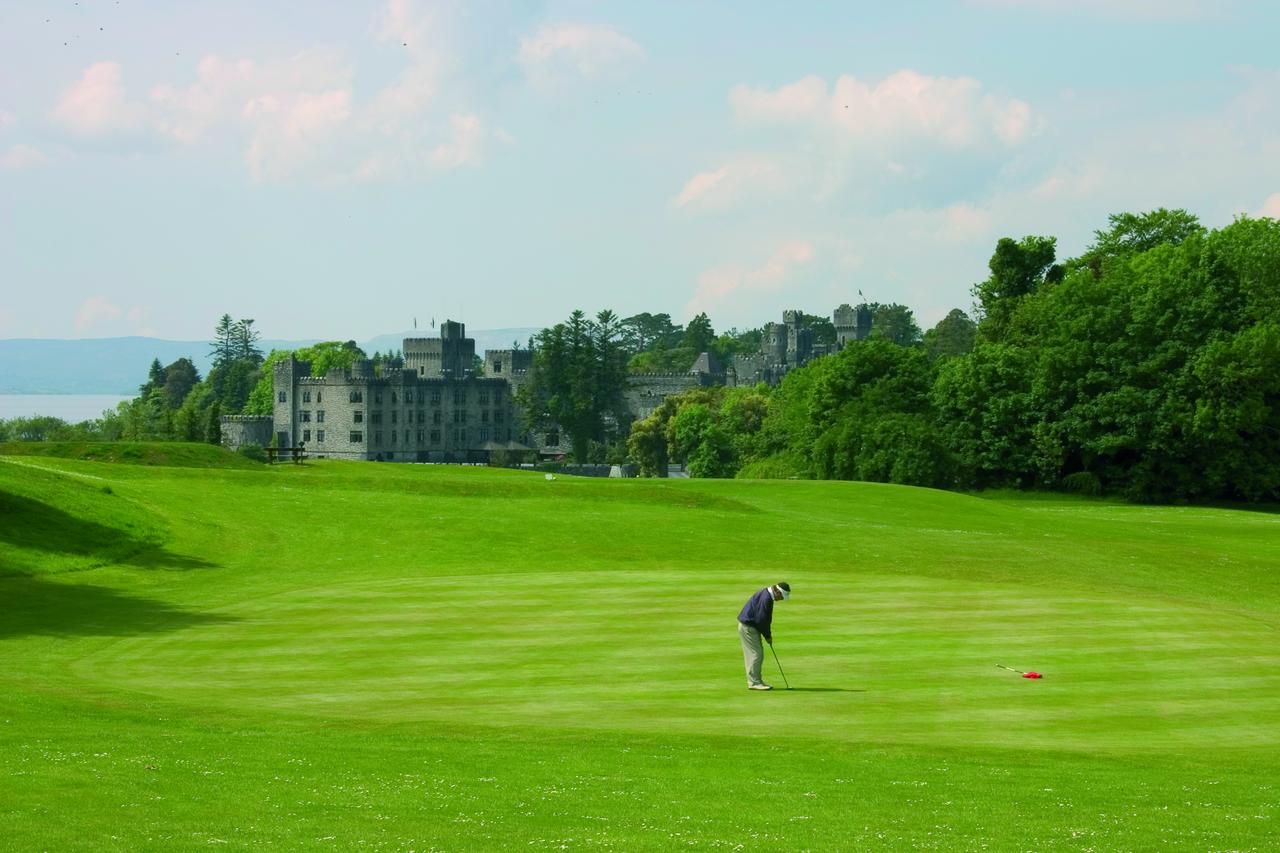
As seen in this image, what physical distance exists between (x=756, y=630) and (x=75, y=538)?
81.7ft

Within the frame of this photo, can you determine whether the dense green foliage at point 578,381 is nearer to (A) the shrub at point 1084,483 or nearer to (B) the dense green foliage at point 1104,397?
(B) the dense green foliage at point 1104,397

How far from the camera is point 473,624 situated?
32031mm

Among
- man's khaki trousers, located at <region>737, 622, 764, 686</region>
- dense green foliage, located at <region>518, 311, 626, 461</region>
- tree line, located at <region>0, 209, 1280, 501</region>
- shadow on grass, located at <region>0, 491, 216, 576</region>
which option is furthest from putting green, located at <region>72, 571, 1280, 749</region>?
dense green foliage, located at <region>518, 311, 626, 461</region>

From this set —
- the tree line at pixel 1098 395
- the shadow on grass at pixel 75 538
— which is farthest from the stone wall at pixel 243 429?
the shadow on grass at pixel 75 538

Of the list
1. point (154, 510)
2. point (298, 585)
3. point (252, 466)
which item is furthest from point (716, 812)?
point (252, 466)

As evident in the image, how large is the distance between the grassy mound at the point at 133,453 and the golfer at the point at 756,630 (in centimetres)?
4730

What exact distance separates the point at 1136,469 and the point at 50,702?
85983 millimetres

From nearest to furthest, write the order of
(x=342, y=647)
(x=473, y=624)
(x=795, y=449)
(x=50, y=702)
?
(x=50, y=702) < (x=342, y=647) < (x=473, y=624) < (x=795, y=449)

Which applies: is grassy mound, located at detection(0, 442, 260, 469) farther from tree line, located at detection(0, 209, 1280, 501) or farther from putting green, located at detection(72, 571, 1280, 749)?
tree line, located at detection(0, 209, 1280, 501)

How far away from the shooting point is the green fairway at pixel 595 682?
15922mm

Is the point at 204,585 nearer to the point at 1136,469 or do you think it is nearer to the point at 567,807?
the point at 567,807

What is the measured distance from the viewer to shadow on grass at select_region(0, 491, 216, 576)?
41619mm

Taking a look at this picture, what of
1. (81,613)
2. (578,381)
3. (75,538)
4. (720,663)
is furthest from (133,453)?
(578,381)

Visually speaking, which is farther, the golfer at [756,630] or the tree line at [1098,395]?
the tree line at [1098,395]
